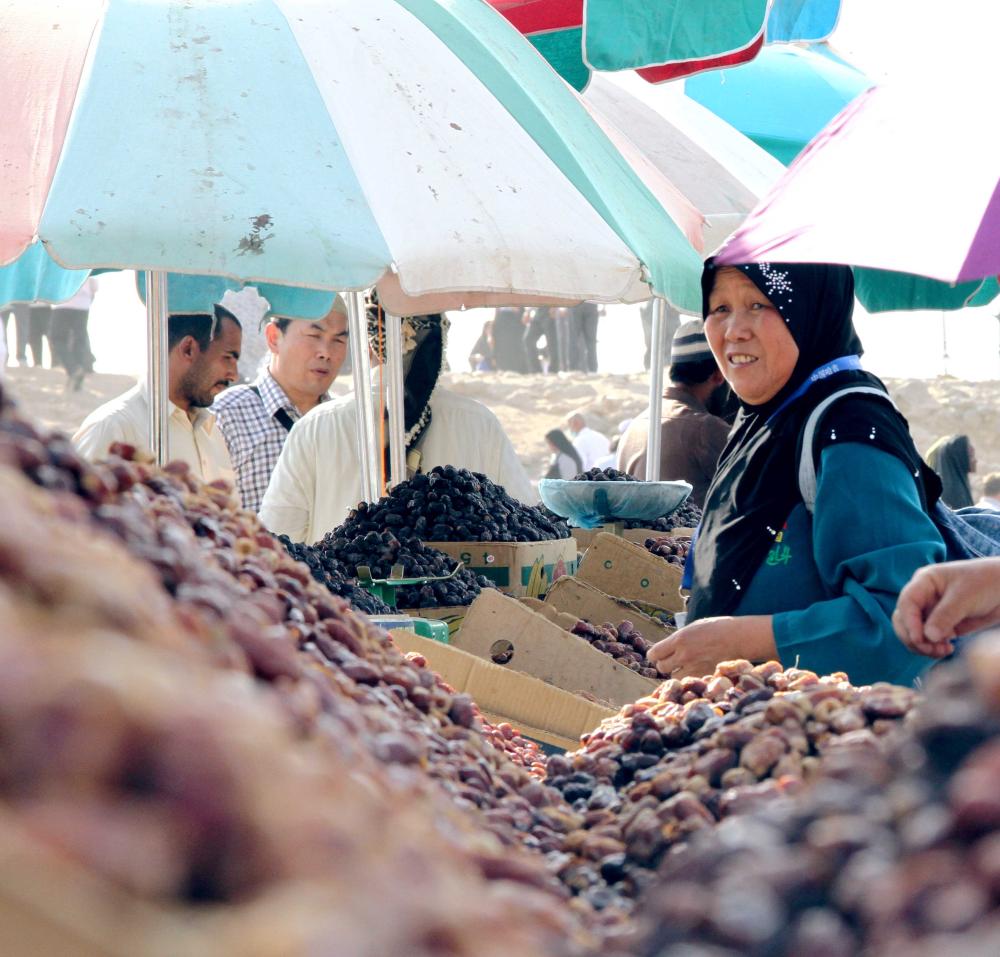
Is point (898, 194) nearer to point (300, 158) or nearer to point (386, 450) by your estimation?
point (300, 158)

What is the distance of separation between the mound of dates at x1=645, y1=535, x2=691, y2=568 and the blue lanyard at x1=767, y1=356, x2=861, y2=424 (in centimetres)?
202

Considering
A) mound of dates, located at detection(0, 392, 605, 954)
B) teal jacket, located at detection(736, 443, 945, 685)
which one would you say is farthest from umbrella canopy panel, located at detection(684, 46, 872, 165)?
mound of dates, located at detection(0, 392, 605, 954)

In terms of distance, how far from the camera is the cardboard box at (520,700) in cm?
297

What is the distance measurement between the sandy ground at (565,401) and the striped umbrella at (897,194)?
57.0 feet

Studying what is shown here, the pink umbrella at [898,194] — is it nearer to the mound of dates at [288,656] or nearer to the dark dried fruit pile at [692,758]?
the dark dried fruit pile at [692,758]

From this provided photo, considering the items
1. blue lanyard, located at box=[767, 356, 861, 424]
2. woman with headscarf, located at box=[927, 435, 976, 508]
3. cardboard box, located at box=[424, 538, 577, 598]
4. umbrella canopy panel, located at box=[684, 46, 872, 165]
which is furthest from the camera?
woman with headscarf, located at box=[927, 435, 976, 508]

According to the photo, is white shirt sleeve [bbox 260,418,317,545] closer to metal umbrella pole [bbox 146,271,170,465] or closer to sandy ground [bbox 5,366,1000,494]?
metal umbrella pole [bbox 146,271,170,465]

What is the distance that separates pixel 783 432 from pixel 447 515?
76.9 inches

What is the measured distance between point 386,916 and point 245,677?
39cm

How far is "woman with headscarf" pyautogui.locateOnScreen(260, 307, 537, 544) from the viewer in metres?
5.70

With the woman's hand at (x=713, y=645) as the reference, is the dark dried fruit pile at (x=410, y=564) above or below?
below

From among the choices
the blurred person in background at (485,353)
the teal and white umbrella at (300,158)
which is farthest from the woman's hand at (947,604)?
the blurred person in background at (485,353)

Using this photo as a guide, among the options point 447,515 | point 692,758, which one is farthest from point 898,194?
point 447,515

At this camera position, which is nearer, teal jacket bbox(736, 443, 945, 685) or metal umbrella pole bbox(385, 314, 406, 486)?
teal jacket bbox(736, 443, 945, 685)
